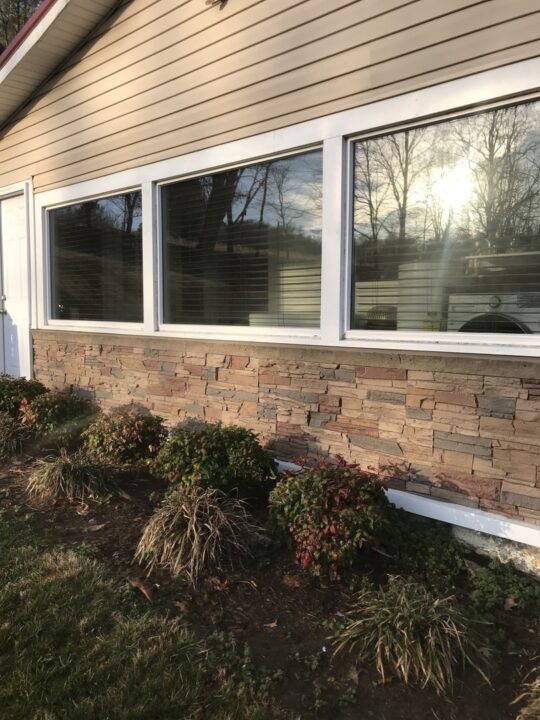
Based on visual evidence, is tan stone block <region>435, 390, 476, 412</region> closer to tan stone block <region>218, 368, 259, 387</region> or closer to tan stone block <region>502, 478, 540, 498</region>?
tan stone block <region>502, 478, 540, 498</region>

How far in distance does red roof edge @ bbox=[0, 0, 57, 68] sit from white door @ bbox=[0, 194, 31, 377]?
1.60m

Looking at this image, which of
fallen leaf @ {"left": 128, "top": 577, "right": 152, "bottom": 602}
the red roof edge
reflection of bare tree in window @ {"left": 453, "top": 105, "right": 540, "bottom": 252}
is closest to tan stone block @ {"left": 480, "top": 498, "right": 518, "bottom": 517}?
reflection of bare tree in window @ {"left": 453, "top": 105, "right": 540, "bottom": 252}

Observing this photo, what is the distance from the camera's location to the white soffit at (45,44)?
17.2 ft

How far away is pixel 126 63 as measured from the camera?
17.1 ft

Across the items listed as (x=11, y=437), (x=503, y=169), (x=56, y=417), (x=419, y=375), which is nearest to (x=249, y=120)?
(x=503, y=169)

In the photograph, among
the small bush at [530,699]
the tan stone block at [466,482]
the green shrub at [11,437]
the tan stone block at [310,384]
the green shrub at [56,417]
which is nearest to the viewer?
the small bush at [530,699]

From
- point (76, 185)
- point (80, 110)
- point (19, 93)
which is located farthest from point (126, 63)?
point (19, 93)

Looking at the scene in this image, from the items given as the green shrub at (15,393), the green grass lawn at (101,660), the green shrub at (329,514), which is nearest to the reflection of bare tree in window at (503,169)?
the green shrub at (329,514)

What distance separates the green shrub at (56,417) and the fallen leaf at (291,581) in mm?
2880

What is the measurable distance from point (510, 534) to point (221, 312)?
9.31 ft

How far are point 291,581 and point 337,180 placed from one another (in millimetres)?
2619

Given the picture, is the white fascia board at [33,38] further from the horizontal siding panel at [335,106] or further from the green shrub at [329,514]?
the green shrub at [329,514]

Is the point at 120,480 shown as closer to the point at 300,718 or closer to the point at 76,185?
the point at 300,718

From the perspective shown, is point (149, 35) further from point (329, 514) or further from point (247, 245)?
point (329, 514)
